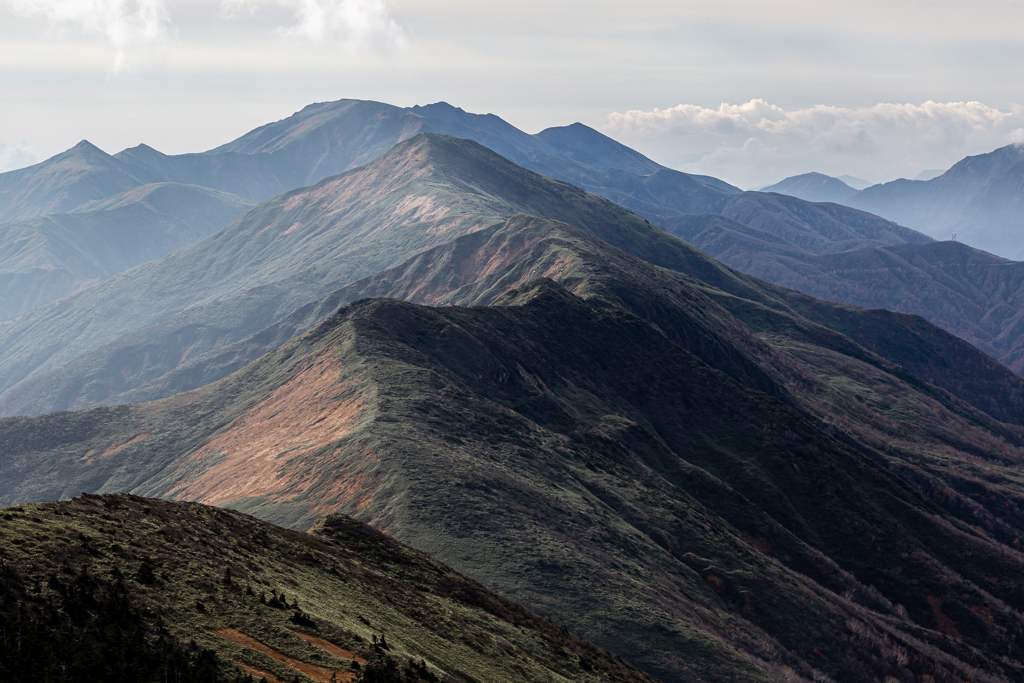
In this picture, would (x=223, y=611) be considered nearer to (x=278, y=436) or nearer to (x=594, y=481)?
(x=594, y=481)

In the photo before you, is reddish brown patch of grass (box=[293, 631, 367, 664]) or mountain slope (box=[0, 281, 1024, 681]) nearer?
reddish brown patch of grass (box=[293, 631, 367, 664])

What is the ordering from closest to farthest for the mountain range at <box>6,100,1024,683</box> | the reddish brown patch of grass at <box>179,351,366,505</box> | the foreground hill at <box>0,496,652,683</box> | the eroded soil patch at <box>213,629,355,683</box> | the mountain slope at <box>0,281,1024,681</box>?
the foreground hill at <box>0,496,652,683</box>
the eroded soil patch at <box>213,629,355,683</box>
the mountain range at <box>6,100,1024,683</box>
the mountain slope at <box>0,281,1024,681</box>
the reddish brown patch of grass at <box>179,351,366,505</box>

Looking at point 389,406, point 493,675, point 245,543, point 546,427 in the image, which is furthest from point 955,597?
point 245,543

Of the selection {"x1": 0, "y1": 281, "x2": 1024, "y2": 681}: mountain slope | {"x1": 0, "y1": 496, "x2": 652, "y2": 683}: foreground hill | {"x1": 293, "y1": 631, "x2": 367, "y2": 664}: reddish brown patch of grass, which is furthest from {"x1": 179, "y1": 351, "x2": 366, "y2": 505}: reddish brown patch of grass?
{"x1": 293, "y1": 631, "x2": 367, "y2": 664}: reddish brown patch of grass

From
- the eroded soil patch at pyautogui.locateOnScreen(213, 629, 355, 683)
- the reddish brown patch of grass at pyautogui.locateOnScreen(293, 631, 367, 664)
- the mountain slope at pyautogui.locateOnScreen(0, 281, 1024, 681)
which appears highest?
the eroded soil patch at pyautogui.locateOnScreen(213, 629, 355, 683)

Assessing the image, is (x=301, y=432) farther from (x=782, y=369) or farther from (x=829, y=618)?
(x=782, y=369)

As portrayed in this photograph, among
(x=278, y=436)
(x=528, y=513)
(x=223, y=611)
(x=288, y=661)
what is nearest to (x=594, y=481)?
(x=528, y=513)

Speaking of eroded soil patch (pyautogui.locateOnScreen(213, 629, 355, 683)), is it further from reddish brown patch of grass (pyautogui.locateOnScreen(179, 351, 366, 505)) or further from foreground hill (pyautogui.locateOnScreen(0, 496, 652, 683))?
reddish brown patch of grass (pyautogui.locateOnScreen(179, 351, 366, 505))
